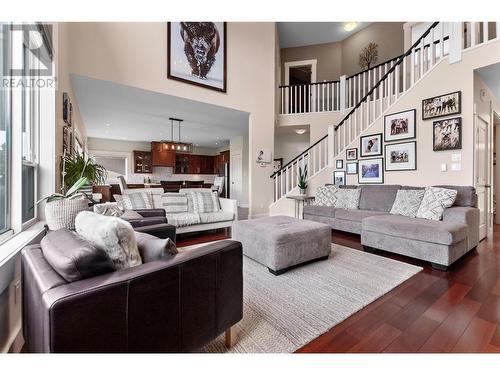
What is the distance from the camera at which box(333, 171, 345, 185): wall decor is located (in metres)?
4.86

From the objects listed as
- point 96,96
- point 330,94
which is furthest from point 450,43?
point 96,96

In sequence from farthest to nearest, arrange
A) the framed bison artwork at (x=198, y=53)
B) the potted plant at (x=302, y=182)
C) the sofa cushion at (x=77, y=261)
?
the potted plant at (x=302, y=182) < the framed bison artwork at (x=198, y=53) < the sofa cushion at (x=77, y=261)

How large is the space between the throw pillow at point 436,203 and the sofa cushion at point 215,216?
9.13ft

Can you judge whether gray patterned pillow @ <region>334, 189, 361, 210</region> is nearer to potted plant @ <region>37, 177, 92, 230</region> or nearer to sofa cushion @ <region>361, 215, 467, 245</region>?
sofa cushion @ <region>361, 215, 467, 245</region>

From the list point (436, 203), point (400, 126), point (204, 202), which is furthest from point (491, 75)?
point (204, 202)

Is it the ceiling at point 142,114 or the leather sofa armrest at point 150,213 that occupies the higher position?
the ceiling at point 142,114

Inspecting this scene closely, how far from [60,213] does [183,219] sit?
1.81m

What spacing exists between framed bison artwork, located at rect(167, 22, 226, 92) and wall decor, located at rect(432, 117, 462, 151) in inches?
148

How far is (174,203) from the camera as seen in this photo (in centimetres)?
372

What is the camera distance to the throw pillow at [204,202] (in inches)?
151

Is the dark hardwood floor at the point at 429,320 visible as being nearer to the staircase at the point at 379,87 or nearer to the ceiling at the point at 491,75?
the ceiling at the point at 491,75

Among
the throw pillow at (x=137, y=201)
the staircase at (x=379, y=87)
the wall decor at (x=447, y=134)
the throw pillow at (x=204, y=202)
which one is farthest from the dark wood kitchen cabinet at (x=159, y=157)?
the wall decor at (x=447, y=134)

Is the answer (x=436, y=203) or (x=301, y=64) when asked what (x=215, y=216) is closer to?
(x=436, y=203)

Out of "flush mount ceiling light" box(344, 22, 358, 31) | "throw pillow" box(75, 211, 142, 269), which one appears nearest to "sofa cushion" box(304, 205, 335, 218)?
"throw pillow" box(75, 211, 142, 269)
